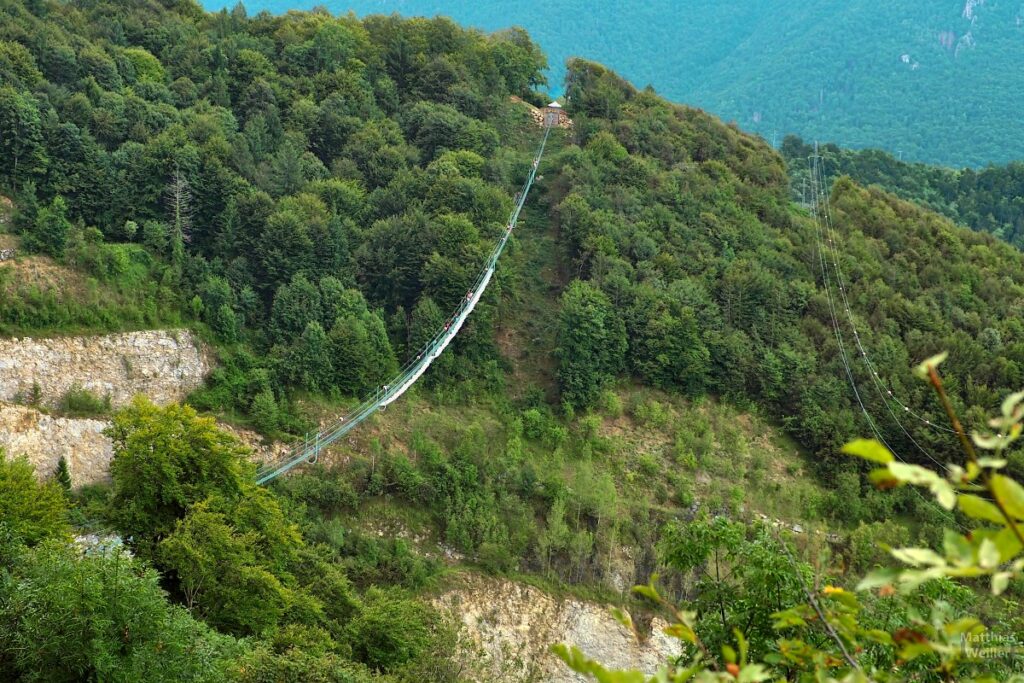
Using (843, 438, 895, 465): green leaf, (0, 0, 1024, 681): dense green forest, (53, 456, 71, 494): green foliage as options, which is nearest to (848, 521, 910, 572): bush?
(0, 0, 1024, 681): dense green forest

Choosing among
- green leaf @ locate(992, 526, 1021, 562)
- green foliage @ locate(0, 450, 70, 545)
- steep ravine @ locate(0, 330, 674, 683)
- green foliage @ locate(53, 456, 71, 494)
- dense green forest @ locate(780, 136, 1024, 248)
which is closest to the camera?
green leaf @ locate(992, 526, 1021, 562)

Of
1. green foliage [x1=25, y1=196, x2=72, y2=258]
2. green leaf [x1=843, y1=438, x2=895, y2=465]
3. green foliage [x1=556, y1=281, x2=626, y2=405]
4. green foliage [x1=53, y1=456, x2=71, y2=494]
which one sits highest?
green leaf [x1=843, y1=438, x2=895, y2=465]

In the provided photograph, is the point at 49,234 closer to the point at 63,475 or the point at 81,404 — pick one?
the point at 81,404

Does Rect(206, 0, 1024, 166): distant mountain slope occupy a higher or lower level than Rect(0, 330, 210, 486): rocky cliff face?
higher

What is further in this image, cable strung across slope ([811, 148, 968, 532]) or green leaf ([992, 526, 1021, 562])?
cable strung across slope ([811, 148, 968, 532])

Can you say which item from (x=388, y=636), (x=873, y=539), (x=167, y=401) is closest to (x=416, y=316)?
(x=167, y=401)

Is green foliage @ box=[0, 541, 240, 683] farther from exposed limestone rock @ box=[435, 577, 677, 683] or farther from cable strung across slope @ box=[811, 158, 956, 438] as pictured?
cable strung across slope @ box=[811, 158, 956, 438]

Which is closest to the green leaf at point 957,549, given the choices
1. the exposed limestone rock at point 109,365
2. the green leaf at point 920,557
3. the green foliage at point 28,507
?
the green leaf at point 920,557
